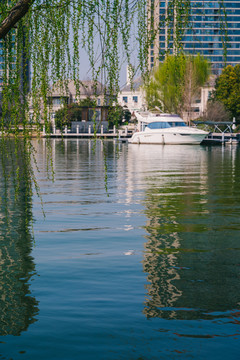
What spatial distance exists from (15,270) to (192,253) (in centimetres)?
370

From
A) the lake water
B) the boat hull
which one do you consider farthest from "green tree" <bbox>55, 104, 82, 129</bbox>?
the boat hull

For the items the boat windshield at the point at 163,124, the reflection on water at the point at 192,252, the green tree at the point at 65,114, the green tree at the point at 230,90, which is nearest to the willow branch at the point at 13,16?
the green tree at the point at 65,114

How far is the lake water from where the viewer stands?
6.96 metres

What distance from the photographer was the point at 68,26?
6.79 m

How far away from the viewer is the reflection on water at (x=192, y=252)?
27.8ft

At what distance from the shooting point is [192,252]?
1210cm

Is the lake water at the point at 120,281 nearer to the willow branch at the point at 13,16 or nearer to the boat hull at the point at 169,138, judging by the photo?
the willow branch at the point at 13,16

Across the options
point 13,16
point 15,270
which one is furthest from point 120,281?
point 13,16

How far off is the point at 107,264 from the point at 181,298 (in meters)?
2.38

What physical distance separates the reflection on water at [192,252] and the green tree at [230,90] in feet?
231

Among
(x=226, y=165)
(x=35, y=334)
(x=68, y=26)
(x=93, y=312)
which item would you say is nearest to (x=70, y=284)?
(x=93, y=312)

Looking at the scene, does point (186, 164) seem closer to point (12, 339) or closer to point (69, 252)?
point (69, 252)

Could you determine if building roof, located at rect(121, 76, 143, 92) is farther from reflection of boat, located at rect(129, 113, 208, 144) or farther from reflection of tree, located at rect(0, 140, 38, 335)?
reflection of boat, located at rect(129, 113, 208, 144)

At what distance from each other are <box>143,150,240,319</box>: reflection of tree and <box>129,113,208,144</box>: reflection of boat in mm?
48628
